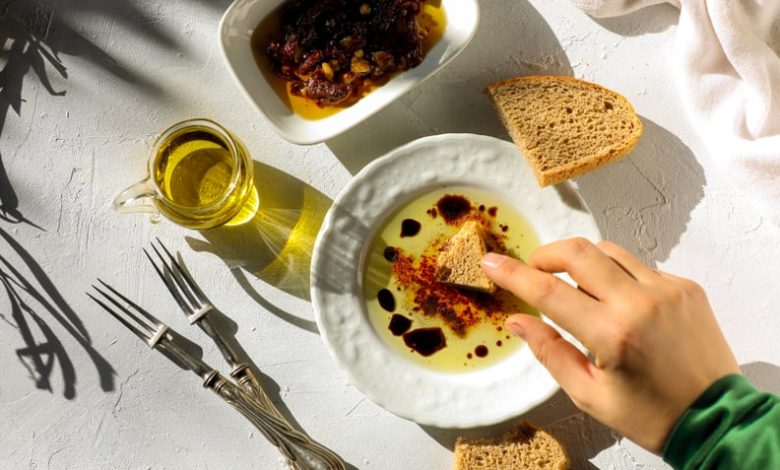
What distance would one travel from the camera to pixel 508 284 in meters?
1.26

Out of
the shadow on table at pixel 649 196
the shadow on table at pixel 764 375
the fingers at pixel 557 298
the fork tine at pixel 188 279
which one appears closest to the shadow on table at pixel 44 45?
the fork tine at pixel 188 279

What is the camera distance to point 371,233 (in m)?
1.45

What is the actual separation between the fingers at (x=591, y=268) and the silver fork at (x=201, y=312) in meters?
0.67

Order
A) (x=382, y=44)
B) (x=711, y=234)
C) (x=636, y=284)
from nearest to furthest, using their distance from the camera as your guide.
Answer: (x=636, y=284)
(x=382, y=44)
(x=711, y=234)

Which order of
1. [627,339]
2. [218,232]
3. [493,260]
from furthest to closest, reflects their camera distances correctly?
1. [218,232]
2. [493,260]
3. [627,339]

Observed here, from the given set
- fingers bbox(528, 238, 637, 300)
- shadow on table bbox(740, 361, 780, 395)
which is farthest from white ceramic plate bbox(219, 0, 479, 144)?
shadow on table bbox(740, 361, 780, 395)

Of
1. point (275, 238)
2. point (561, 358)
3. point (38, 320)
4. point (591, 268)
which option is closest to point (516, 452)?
point (561, 358)

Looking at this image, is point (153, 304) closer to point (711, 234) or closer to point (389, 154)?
point (389, 154)

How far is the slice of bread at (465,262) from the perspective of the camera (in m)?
1.40

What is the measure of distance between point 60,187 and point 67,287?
0.22 meters

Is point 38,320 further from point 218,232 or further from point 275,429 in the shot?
point 275,429

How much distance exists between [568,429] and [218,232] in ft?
2.82

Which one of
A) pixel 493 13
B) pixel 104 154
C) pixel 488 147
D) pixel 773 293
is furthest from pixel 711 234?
pixel 104 154

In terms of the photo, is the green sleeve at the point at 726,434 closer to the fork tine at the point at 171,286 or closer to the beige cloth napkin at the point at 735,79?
the beige cloth napkin at the point at 735,79
